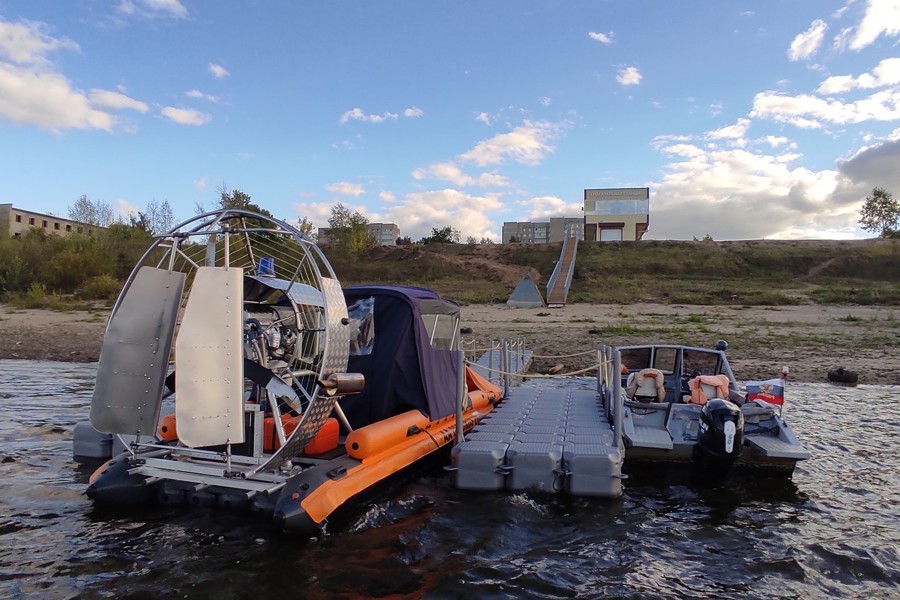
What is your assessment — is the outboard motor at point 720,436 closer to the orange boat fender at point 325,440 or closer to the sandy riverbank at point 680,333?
the orange boat fender at point 325,440

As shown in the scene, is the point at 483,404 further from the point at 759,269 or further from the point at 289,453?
the point at 759,269

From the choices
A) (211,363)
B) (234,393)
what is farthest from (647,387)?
(211,363)

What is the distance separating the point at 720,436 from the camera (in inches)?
296

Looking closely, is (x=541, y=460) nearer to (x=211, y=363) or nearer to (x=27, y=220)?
(x=211, y=363)

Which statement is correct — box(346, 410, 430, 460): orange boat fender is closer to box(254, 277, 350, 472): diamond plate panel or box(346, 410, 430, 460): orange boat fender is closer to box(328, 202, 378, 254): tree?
box(254, 277, 350, 472): diamond plate panel

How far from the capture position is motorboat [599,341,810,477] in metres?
7.69

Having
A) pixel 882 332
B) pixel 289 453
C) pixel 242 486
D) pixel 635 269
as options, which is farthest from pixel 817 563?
pixel 635 269

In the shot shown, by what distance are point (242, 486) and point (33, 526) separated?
269 cm

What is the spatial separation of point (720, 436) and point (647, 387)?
222 centimetres

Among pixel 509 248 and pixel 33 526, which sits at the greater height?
pixel 509 248

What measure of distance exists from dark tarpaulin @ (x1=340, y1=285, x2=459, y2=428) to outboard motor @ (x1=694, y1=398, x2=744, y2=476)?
3492mm

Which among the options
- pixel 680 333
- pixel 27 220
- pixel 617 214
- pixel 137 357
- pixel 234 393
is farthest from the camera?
pixel 27 220

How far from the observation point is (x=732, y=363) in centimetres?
1703

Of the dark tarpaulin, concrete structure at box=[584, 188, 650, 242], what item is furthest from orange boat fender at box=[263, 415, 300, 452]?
concrete structure at box=[584, 188, 650, 242]
